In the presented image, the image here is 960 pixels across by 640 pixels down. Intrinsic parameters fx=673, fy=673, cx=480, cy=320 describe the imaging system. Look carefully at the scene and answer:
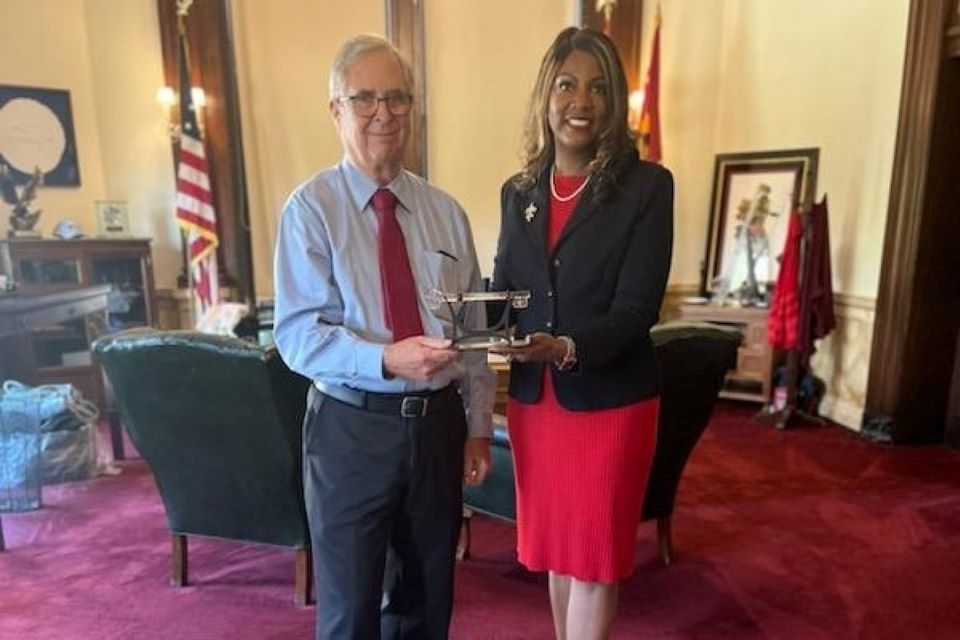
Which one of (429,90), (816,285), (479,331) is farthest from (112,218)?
(816,285)

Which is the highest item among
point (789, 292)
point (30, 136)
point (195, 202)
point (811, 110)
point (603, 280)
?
point (811, 110)

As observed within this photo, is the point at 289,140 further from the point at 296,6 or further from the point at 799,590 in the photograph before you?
the point at 799,590

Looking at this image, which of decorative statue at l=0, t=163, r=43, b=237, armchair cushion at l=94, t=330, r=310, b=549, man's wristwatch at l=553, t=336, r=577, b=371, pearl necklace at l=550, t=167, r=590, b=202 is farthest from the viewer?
decorative statue at l=0, t=163, r=43, b=237

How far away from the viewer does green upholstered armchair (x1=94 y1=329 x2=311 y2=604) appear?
1.88 meters

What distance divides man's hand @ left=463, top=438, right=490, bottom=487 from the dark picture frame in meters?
4.18

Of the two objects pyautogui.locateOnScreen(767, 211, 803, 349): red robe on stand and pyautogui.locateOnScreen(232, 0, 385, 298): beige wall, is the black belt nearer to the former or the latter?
pyautogui.locateOnScreen(767, 211, 803, 349): red robe on stand

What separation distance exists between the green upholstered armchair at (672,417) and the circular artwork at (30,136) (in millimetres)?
3785

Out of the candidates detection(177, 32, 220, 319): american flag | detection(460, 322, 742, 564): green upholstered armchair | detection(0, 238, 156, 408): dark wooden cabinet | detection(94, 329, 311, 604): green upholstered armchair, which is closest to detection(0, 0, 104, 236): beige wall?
detection(0, 238, 156, 408): dark wooden cabinet

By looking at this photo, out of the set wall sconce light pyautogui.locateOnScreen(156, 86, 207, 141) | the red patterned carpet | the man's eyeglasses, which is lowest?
the red patterned carpet

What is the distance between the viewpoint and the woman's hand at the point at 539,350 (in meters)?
1.18

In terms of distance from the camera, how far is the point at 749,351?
4.33 meters

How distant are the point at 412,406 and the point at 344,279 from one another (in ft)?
0.88

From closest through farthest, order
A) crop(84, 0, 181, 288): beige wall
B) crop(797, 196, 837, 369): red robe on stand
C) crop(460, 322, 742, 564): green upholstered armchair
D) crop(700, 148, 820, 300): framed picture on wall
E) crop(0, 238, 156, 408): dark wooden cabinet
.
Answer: crop(460, 322, 742, 564): green upholstered armchair → crop(797, 196, 837, 369): red robe on stand → crop(0, 238, 156, 408): dark wooden cabinet → crop(700, 148, 820, 300): framed picture on wall → crop(84, 0, 181, 288): beige wall

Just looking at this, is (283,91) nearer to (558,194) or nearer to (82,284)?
(82,284)
